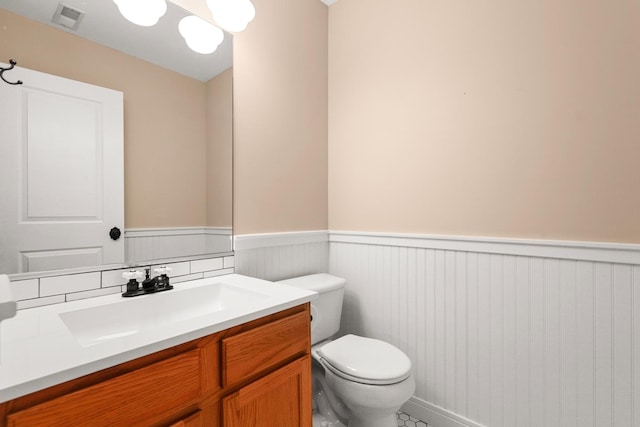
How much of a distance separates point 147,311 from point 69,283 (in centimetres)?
27

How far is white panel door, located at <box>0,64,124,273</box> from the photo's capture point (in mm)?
1008

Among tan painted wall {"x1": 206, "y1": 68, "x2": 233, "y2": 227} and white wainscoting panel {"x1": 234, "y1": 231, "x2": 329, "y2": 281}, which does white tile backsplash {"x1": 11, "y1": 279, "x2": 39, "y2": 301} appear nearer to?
tan painted wall {"x1": 206, "y1": 68, "x2": 233, "y2": 227}

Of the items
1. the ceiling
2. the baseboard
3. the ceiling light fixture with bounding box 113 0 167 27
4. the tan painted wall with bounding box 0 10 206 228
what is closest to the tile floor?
the baseboard

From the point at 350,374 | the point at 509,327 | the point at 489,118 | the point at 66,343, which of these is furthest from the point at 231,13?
the point at 509,327

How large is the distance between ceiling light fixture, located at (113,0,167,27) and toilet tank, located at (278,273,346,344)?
134 centimetres

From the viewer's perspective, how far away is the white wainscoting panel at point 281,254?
1.63 meters

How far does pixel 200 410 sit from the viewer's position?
85 centimetres

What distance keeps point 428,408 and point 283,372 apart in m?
1.02

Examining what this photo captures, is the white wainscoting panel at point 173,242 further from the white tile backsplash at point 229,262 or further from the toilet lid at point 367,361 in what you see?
the toilet lid at point 367,361

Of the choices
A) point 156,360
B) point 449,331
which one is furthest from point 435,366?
point 156,360

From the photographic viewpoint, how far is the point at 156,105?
1.35 metres

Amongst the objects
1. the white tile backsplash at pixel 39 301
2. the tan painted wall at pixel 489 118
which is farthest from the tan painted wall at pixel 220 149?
the tan painted wall at pixel 489 118

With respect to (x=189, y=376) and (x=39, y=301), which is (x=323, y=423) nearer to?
(x=189, y=376)

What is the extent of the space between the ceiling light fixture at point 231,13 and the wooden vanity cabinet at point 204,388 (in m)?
1.32
